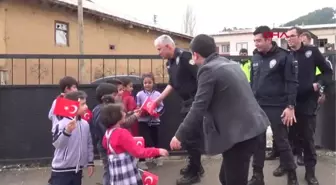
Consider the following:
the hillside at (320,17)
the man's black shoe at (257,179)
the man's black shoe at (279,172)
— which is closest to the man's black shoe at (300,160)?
the man's black shoe at (279,172)

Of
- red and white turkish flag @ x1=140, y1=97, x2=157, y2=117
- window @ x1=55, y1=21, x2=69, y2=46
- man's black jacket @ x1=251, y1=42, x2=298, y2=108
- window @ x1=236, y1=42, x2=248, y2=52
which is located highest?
window @ x1=236, y1=42, x2=248, y2=52

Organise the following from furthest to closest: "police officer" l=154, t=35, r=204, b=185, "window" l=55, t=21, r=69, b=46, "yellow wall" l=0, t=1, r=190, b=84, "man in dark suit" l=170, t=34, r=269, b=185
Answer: "window" l=55, t=21, r=69, b=46 < "yellow wall" l=0, t=1, r=190, b=84 < "police officer" l=154, t=35, r=204, b=185 < "man in dark suit" l=170, t=34, r=269, b=185

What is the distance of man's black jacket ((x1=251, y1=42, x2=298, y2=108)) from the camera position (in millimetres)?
4953

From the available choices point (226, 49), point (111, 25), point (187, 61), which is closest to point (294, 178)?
point (187, 61)

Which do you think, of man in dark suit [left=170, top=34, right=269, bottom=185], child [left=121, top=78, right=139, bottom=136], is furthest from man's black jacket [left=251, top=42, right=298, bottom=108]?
child [left=121, top=78, right=139, bottom=136]

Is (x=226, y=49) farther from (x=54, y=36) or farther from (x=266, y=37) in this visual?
(x=266, y=37)

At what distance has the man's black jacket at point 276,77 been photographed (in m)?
4.95

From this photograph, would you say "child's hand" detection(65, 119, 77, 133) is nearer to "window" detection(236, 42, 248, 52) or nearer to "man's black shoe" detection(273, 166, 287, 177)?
"man's black shoe" detection(273, 166, 287, 177)

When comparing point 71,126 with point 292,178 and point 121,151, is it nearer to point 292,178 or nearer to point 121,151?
point 121,151

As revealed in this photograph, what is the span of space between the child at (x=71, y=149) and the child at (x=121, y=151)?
342 millimetres

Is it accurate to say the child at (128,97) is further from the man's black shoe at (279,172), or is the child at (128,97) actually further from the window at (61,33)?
the window at (61,33)

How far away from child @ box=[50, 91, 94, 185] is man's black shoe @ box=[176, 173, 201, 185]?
58.7 inches

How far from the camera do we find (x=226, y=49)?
160ft

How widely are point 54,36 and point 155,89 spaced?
13.8m
